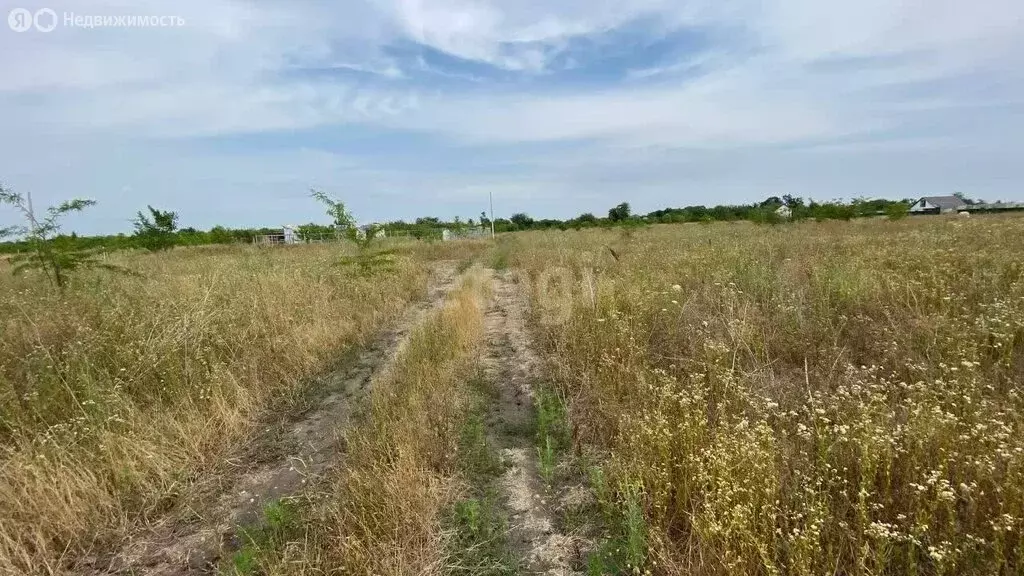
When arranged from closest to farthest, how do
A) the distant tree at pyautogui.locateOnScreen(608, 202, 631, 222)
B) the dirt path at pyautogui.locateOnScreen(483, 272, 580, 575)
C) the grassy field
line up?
the grassy field < the dirt path at pyautogui.locateOnScreen(483, 272, 580, 575) < the distant tree at pyautogui.locateOnScreen(608, 202, 631, 222)

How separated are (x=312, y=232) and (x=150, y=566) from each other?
81.5 ft

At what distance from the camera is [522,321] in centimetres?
694

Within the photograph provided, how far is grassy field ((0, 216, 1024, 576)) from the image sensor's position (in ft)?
6.48

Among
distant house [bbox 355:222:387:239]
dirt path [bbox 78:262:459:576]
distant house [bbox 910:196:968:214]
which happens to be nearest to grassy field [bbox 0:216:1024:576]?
dirt path [bbox 78:262:459:576]

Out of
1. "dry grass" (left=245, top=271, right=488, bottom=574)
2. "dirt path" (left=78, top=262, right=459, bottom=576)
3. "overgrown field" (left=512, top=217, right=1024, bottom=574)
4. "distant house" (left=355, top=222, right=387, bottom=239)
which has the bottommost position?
"dirt path" (left=78, top=262, right=459, bottom=576)

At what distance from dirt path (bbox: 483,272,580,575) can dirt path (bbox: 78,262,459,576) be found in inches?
49.6

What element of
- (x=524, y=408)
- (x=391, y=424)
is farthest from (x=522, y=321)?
(x=391, y=424)

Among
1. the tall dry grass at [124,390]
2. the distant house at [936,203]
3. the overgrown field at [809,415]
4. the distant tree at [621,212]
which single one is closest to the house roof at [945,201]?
the distant house at [936,203]

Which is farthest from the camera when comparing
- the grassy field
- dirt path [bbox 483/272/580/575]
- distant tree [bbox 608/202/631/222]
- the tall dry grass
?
distant tree [bbox 608/202/631/222]

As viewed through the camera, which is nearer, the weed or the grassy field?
the grassy field

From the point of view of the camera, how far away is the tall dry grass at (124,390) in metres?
2.57

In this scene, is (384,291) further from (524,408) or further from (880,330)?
(880,330)

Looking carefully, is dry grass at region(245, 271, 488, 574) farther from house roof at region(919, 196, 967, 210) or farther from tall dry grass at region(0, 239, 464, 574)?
house roof at region(919, 196, 967, 210)

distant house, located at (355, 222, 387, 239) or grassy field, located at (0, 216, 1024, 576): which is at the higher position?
distant house, located at (355, 222, 387, 239)
